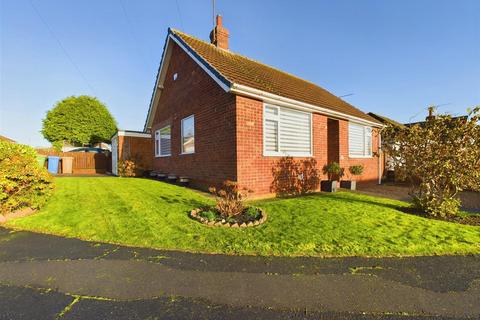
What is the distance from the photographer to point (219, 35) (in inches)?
481

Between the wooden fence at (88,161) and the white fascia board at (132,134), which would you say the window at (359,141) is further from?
the wooden fence at (88,161)

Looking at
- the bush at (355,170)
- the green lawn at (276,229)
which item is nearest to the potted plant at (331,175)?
the bush at (355,170)

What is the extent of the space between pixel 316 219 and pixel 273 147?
11.3ft

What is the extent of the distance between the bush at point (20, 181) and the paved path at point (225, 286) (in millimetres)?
2414

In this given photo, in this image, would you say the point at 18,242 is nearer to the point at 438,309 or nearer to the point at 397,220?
the point at 438,309

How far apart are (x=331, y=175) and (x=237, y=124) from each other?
17.8 ft

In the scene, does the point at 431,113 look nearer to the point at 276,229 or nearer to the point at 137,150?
the point at 276,229

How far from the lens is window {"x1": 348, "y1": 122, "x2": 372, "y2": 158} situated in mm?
11344

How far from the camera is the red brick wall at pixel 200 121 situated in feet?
25.2

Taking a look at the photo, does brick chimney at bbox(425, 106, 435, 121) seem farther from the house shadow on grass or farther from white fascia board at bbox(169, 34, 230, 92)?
the house shadow on grass

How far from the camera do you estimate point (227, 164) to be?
7621 mm

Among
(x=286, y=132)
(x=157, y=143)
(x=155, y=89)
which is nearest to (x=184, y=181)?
(x=286, y=132)

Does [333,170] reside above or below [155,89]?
below

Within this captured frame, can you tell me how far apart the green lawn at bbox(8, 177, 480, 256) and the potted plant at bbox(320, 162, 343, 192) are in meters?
2.39
